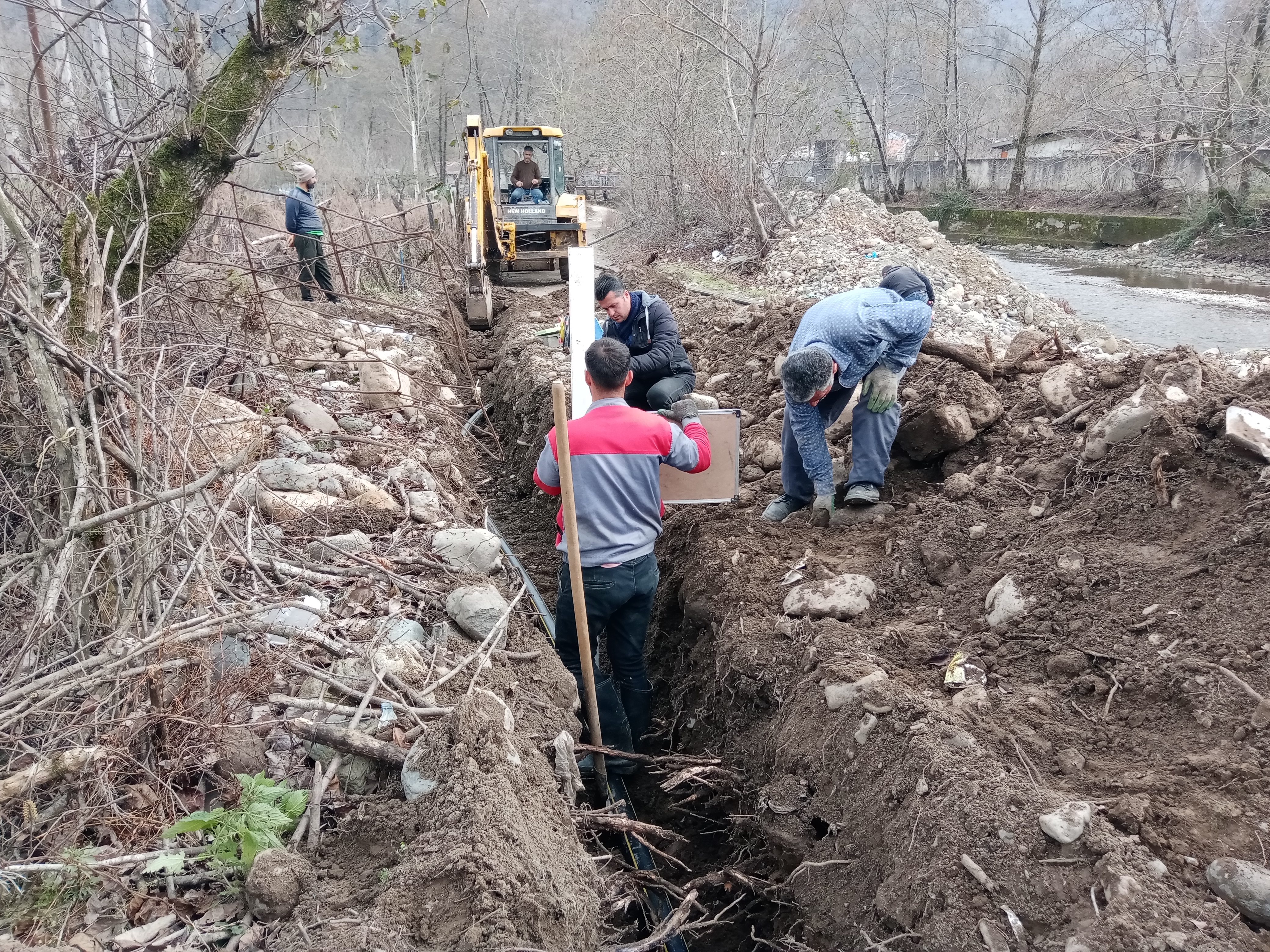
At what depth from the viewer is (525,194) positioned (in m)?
14.1

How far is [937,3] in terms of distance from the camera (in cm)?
3528

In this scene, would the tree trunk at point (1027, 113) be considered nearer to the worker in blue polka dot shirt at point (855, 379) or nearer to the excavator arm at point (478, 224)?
the excavator arm at point (478, 224)

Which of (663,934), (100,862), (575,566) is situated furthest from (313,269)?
(663,934)

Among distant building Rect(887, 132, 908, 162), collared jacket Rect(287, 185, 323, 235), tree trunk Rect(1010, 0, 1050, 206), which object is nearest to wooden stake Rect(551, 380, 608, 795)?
collared jacket Rect(287, 185, 323, 235)

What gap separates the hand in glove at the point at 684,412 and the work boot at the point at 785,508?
1.14m

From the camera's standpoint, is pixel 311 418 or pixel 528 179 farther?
pixel 528 179

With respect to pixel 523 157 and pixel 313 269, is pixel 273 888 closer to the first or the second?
pixel 313 269

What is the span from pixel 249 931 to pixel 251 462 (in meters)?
2.97

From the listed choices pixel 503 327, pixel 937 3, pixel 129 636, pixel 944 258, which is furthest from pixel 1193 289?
pixel 937 3

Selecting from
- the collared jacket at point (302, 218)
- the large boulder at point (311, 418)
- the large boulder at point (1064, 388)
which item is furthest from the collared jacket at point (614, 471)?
the collared jacket at point (302, 218)

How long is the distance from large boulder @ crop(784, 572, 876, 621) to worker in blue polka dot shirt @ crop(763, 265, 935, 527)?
0.73m

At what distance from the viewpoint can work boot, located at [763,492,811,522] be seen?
5102 mm

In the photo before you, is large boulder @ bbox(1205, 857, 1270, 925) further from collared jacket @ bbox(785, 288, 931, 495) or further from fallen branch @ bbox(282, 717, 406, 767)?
collared jacket @ bbox(785, 288, 931, 495)

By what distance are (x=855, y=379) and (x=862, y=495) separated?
2.18 ft
